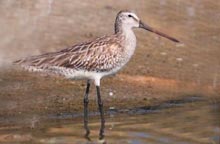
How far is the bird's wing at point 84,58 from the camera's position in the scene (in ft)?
38.1

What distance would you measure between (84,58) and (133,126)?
1.29 meters

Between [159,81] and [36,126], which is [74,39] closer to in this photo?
[159,81]

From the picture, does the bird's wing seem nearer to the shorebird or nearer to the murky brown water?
the shorebird

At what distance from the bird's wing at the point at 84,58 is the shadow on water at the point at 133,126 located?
2.22 ft

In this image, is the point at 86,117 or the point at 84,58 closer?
the point at 86,117

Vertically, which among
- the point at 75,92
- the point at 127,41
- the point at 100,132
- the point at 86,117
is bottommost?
the point at 75,92

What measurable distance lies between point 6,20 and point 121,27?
3.70 metres

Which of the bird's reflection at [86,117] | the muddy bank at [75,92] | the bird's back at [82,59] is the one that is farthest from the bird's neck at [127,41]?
the muddy bank at [75,92]

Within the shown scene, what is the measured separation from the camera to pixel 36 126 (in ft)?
36.2

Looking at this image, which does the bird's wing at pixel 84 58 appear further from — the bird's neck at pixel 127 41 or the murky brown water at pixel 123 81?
the murky brown water at pixel 123 81

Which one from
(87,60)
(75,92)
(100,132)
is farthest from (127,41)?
(100,132)

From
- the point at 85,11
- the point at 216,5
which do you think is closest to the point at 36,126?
the point at 85,11

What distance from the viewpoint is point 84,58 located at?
38.4 feet

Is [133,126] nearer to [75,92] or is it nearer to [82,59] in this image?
[82,59]
